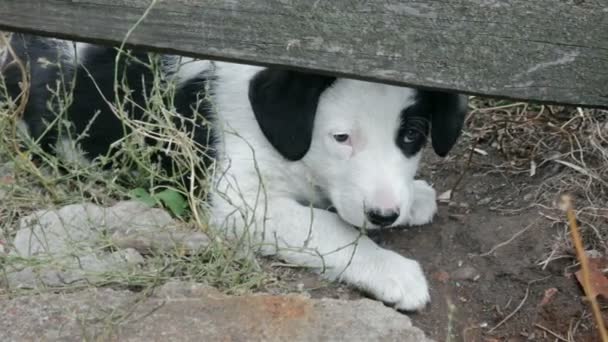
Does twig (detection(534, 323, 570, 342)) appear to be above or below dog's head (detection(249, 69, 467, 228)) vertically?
below

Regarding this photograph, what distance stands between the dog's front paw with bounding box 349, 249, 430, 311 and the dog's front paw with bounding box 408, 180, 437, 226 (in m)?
0.36

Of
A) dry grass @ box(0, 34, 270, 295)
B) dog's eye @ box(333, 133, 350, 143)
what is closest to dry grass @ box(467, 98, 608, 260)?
dog's eye @ box(333, 133, 350, 143)

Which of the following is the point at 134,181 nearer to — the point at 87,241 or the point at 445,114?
the point at 87,241

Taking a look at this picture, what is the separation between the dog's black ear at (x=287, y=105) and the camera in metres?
3.22

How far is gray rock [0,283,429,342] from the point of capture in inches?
102

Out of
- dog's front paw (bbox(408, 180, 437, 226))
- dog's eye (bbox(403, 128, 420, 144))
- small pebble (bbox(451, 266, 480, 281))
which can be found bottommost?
small pebble (bbox(451, 266, 480, 281))

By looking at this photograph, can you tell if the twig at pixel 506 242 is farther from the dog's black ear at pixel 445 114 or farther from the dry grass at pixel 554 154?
the dog's black ear at pixel 445 114

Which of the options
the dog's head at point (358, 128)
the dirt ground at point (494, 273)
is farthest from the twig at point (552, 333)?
the dog's head at point (358, 128)

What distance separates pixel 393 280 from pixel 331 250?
0.27 m

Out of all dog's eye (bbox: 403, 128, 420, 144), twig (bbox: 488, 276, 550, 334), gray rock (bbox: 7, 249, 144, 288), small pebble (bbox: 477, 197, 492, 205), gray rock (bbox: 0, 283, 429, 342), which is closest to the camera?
gray rock (bbox: 0, 283, 429, 342)

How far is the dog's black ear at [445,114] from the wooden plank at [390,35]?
0.59 meters

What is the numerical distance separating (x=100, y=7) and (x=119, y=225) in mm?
945

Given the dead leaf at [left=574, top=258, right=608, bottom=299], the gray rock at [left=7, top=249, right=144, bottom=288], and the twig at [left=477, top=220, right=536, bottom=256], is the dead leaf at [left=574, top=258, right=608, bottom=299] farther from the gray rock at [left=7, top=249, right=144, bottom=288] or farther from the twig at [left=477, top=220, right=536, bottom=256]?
the gray rock at [left=7, top=249, right=144, bottom=288]

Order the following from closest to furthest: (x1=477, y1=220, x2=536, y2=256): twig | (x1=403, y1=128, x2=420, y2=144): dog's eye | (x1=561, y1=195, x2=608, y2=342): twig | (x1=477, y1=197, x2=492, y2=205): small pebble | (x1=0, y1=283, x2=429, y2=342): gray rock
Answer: (x1=561, y1=195, x2=608, y2=342): twig → (x1=0, y1=283, x2=429, y2=342): gray rock → (x1=403, y1=128, x2=420, y2=144): dog's eye → (x1=477, y1=220, x2=536, y2=256): twig → (x1=477, y1=197, x2=492, y2=205): small pebble
